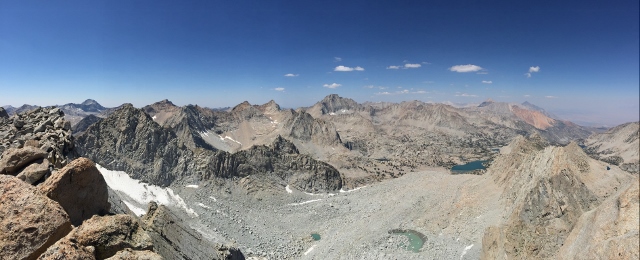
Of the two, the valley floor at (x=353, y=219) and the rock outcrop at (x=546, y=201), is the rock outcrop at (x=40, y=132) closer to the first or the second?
the valley floor at (x=353, y=219)

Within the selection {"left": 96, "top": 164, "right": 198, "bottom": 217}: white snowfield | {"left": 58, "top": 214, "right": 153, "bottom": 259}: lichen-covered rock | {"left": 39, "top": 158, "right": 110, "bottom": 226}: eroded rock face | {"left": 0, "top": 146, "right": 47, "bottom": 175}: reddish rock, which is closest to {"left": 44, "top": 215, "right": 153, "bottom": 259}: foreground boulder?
{"left": 58, "top": 214, "right": 153, "bottom": 259}: lichen-covered rock

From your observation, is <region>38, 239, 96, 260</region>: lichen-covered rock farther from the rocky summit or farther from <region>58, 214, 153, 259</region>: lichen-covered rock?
<region>58, 214, 153, 259</region>: lichen-covered rock

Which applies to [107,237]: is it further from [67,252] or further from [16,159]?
[16,159]

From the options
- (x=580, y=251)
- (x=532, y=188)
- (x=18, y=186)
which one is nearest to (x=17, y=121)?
(x=18, y=186)

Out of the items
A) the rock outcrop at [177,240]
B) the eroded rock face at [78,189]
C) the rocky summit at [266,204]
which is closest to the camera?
the rocky summit at [266,204]

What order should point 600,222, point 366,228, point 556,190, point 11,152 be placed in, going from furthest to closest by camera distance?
point 366,228 < point 556,190 < point 11,152 < point 600,222

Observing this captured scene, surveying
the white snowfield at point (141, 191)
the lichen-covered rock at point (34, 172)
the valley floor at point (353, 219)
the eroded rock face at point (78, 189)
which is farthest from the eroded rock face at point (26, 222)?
the white snowfield at point (141, 191)

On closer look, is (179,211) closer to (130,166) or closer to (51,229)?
(130,166)
